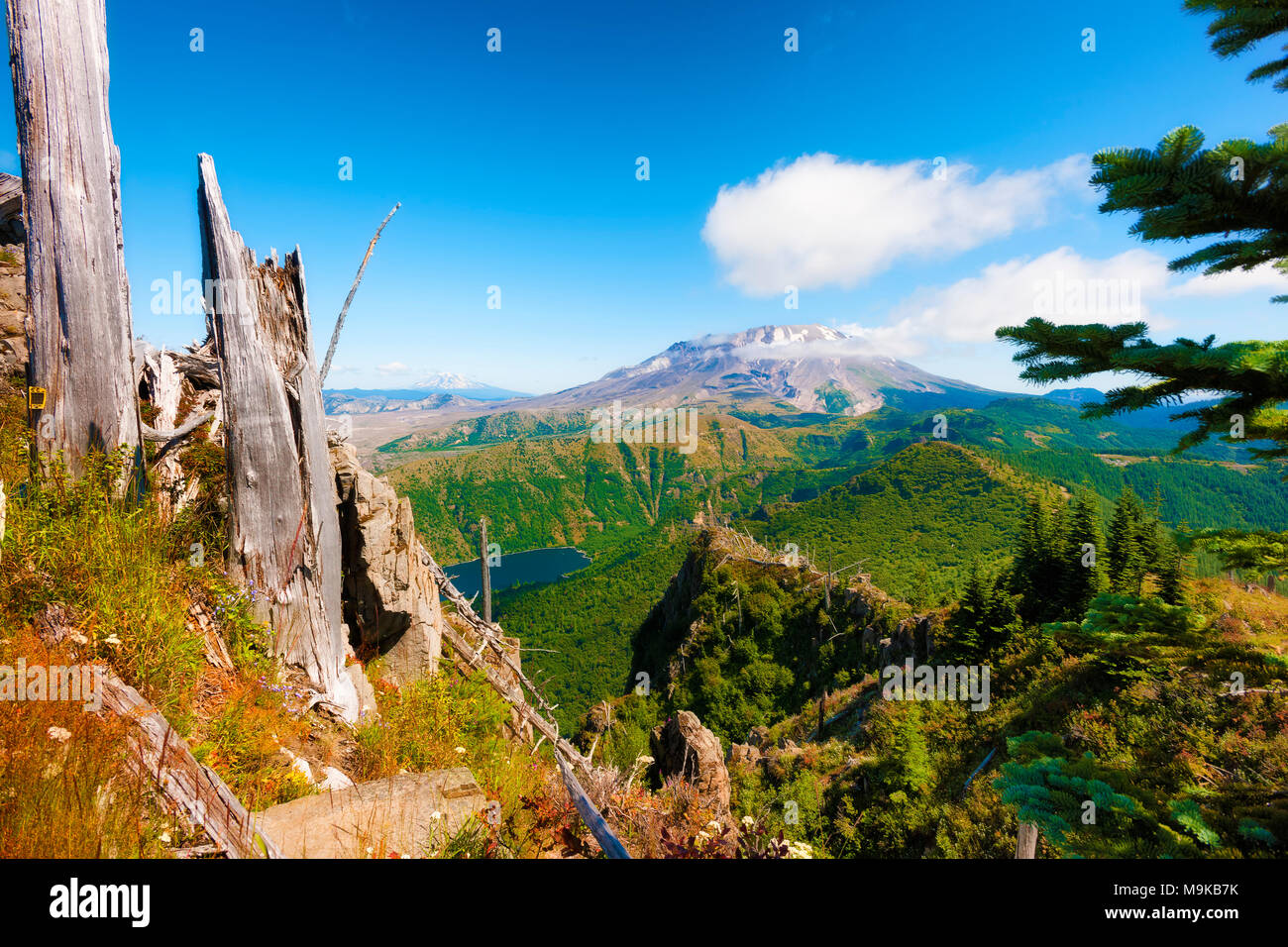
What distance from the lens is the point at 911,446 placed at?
144 m

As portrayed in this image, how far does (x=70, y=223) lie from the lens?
5.00 metres

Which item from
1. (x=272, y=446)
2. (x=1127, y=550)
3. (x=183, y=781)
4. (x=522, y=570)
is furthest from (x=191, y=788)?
(x=522, y=570)

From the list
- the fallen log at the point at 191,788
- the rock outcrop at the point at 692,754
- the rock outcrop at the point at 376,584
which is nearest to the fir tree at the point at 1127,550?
the rock outcrop at the point at 692,754

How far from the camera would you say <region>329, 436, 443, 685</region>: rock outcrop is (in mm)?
7445

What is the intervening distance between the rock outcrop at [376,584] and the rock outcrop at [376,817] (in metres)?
3.75

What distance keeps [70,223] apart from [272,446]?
2.84m

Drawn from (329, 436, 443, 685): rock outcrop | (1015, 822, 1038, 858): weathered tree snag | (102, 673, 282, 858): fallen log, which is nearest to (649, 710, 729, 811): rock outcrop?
(1015, 822, 1038, 858): weathered tree snag

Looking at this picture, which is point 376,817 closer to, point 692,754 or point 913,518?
point 692,754

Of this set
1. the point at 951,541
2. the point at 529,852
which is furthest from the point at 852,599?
the point at 951,541

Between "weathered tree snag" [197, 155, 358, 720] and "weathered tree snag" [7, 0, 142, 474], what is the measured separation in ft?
2.91

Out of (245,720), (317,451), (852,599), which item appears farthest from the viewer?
(852,599)

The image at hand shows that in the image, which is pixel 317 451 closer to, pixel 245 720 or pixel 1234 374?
pixel 245 720

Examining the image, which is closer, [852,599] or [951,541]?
[852,599]
